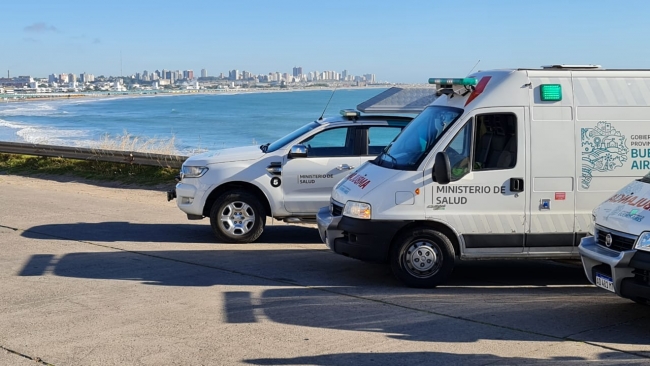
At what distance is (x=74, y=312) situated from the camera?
804cm

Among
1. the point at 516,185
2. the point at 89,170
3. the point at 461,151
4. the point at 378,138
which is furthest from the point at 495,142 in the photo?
the point at 89,170

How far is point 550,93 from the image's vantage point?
9102 mm

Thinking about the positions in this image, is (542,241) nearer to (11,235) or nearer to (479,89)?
(479,89)

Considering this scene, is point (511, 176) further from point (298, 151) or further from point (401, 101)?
point (401, 101)

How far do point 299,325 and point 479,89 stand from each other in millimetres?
3375

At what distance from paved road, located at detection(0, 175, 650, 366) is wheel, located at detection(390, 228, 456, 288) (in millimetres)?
179

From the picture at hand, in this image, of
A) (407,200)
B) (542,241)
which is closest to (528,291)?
(542,241)

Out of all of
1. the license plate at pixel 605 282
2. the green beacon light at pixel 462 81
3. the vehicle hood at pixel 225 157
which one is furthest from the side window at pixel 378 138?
the license plate at pixel 605 282

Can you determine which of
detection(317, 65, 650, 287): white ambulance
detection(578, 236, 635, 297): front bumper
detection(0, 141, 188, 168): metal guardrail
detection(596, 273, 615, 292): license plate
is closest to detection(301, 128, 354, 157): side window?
detection(317, 65, 650, 287): white ambulance

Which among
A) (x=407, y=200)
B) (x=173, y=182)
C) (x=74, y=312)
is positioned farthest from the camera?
(x=173, y=182)

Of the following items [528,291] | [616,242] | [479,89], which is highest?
[479,89]

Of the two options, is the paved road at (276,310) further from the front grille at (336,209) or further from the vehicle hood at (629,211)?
the vehicle hood at (629,211)

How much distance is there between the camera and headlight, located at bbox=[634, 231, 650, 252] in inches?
281

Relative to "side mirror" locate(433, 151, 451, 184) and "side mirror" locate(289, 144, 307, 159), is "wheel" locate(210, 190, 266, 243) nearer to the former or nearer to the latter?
"side mirror" locate(289, 144, 307, 159)
